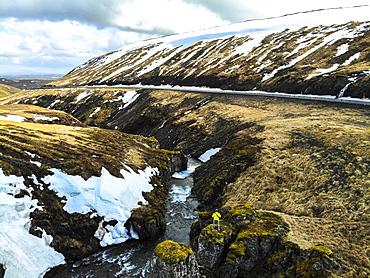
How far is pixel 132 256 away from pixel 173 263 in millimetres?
9937

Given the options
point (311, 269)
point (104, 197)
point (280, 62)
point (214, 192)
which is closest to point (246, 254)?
point (311, 269)

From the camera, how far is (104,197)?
30.8m

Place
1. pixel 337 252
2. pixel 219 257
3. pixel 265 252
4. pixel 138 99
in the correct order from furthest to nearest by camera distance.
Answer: pixel 138 99
pixel 219 257
pixel 265 252
pixel 337 252

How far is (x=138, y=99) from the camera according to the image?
346 ft

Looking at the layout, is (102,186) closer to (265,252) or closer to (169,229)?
(169,229)

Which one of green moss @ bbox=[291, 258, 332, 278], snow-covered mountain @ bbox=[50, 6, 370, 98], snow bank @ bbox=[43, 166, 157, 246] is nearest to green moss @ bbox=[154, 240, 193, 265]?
green moss @ bbox=[291, 258, 332, 278]

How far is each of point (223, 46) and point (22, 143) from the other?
13854 centimetres

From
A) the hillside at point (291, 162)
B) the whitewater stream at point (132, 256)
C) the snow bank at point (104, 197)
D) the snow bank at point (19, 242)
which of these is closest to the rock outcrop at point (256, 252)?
the hillside at point (291, 162)

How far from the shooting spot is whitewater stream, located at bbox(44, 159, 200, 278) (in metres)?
23.6

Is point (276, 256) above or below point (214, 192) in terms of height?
above

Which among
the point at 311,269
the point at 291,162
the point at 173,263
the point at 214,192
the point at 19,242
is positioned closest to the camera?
the point at 311,269

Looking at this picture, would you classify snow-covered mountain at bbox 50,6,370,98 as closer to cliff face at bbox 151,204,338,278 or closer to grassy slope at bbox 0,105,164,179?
cliff face at bbox 151,204,338,278

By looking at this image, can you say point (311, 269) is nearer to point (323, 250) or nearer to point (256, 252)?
point (323, 250)

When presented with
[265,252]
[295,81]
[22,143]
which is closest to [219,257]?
[265,252]
